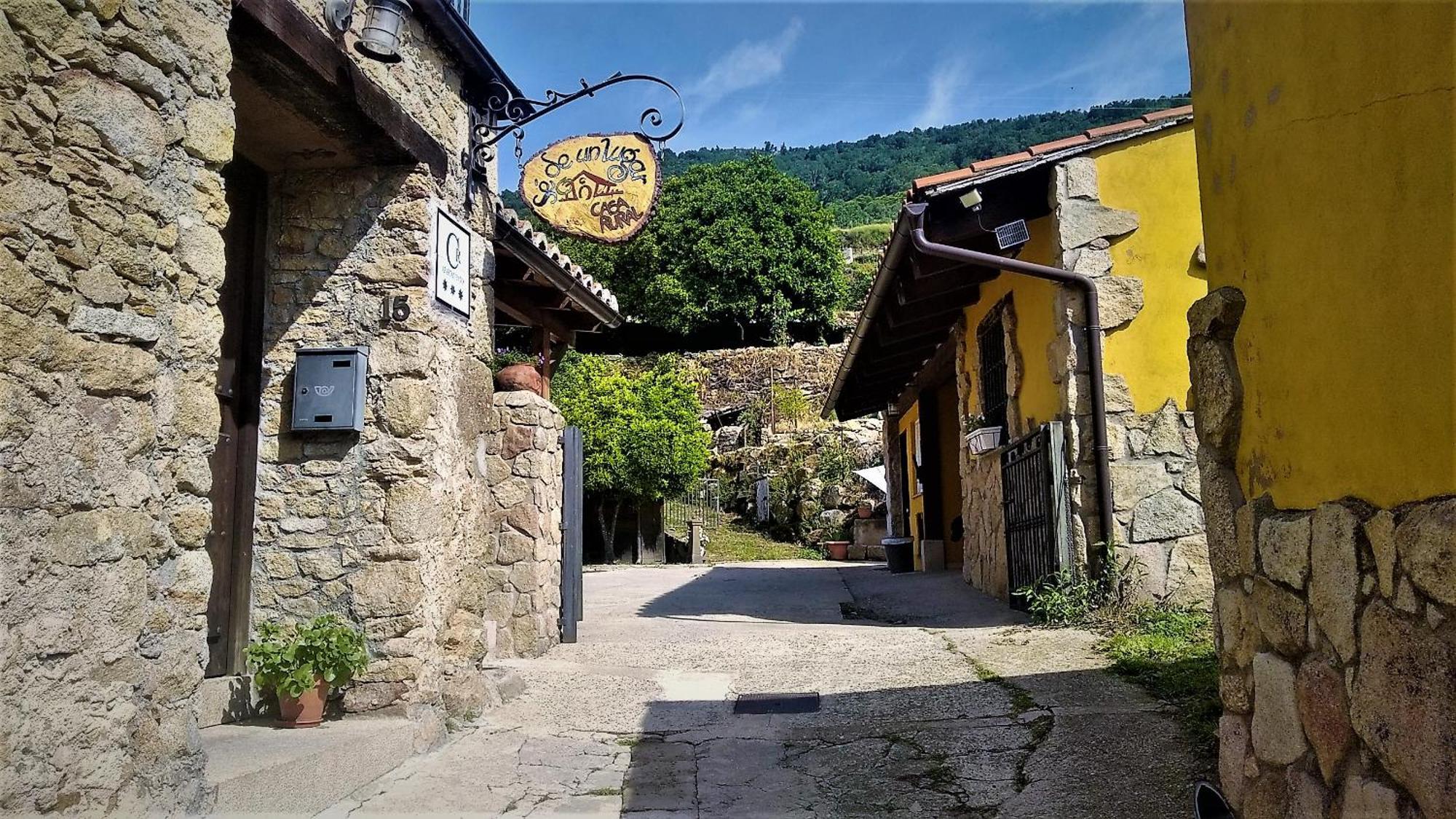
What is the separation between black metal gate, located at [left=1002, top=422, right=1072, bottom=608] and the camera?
21.4ft

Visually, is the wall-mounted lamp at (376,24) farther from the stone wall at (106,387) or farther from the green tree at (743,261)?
the green tree at (743,261)

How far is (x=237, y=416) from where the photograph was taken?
175 inches

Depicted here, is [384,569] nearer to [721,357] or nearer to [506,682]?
[506,682]

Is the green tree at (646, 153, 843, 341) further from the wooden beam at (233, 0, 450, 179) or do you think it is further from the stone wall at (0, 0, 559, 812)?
the stone wall at (0, 0, 559, 812)

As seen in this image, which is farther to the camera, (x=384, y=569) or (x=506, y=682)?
(x=506, y=682)

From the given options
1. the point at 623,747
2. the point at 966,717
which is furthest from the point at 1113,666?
the point at 623,747

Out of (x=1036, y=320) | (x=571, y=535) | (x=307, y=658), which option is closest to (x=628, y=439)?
(x=571, y=535)

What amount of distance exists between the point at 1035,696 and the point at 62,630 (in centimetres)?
395

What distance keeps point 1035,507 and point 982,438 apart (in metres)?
1.75

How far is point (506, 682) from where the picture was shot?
545 cm

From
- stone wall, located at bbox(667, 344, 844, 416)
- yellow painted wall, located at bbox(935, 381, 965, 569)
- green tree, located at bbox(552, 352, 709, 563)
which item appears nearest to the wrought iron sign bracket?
yellow painted wall, located at bbox(935, 381, 965, 569)

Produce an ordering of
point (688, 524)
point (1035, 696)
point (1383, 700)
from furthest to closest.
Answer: point (688, 524), point (1035, 696), point (1383, 700)

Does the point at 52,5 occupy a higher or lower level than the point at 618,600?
higher

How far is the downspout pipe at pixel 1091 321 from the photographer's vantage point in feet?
20.8
